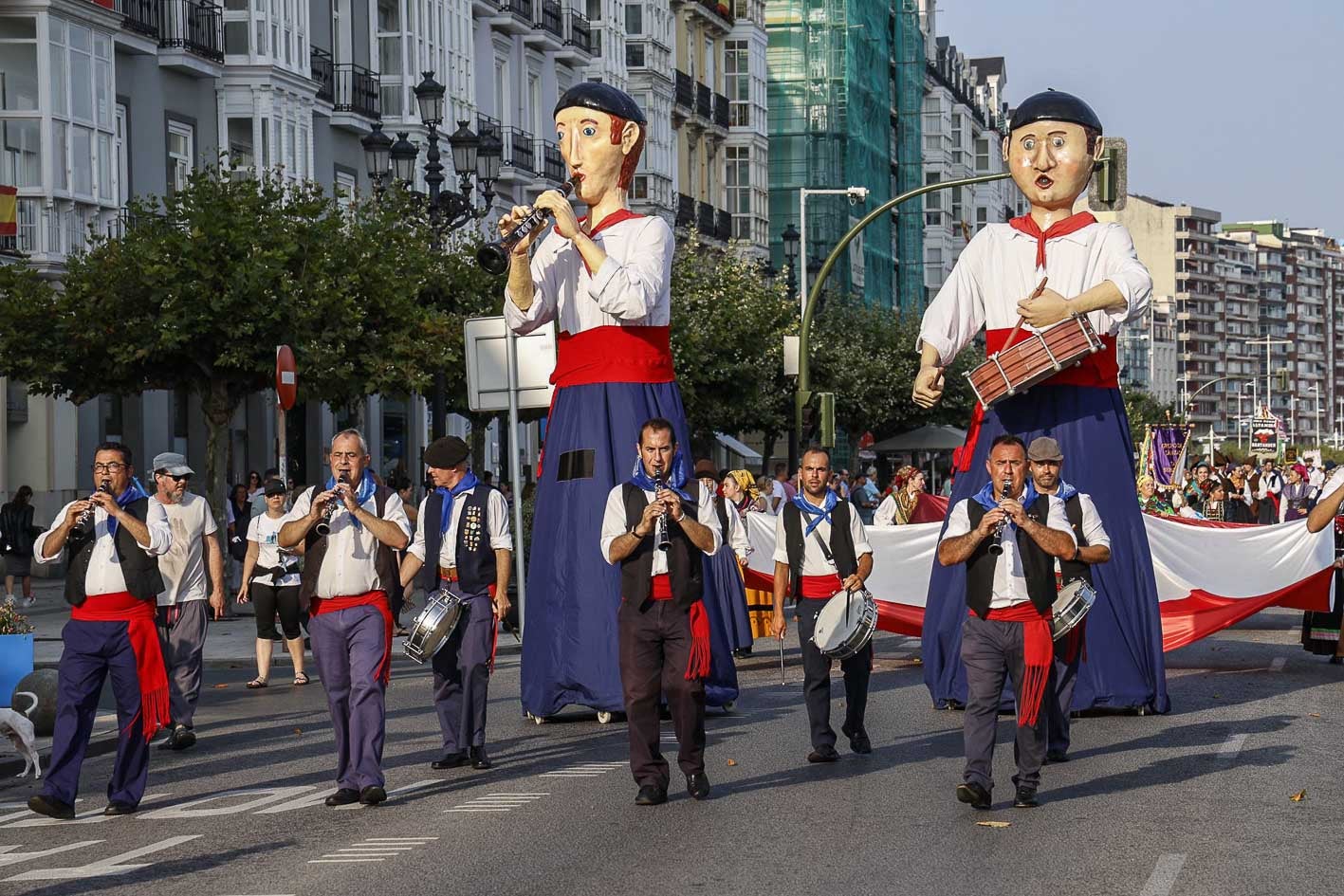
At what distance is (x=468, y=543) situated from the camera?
1298 centimetres

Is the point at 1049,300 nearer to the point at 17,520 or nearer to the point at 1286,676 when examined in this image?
the point at 1286,676

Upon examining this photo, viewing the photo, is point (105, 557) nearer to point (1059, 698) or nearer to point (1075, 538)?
point (1075, 538)

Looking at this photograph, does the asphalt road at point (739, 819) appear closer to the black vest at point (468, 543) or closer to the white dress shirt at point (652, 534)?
the black vest at point (468, 543)

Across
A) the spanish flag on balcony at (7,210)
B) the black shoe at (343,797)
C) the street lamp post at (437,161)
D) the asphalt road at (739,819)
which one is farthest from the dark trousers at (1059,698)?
the street lamp post at (437,161)

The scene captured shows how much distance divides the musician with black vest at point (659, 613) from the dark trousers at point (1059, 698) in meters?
1.68

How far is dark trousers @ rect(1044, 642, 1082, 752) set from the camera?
11.8 metres

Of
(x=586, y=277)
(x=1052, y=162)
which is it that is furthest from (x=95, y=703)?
(x=1052, y=162)

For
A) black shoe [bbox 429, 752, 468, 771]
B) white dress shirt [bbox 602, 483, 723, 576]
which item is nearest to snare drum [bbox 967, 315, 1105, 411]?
white dress shirt [bbox 602, 483, 723, 576]

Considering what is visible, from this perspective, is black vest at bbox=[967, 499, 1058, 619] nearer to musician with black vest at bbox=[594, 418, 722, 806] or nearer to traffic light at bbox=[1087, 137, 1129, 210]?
musician with black vest at bbox=[594, 418, 722, 806]

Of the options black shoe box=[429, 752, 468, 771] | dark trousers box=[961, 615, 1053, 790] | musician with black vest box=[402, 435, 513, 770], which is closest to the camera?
dark trousers box=[961, 615, 1053, 790]

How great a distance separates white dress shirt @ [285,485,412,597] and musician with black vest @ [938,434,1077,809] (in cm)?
281

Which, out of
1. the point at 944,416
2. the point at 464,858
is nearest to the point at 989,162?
the point at 944,416

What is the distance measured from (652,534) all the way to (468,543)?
6.28 feet

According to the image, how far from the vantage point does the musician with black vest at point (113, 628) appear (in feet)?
37.9
